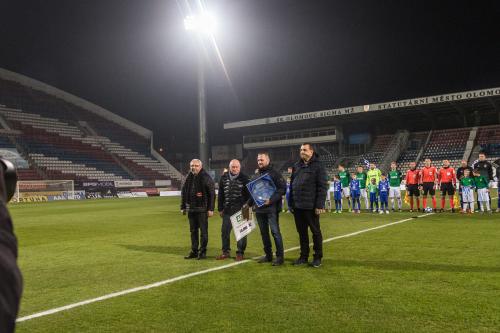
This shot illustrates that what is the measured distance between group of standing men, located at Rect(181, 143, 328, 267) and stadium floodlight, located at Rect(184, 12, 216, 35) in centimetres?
1963

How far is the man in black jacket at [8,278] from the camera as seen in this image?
1004 millimetres

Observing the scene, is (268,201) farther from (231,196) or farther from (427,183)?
(427,183)

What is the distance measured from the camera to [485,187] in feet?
54.7

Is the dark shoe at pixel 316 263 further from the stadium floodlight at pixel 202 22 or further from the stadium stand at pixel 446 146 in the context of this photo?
the stadium stand at pixel 446 146

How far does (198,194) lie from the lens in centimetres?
895

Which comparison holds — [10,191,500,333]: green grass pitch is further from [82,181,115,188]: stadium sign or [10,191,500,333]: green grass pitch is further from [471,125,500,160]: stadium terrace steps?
[471,125,500,160]: stadium terrace steps

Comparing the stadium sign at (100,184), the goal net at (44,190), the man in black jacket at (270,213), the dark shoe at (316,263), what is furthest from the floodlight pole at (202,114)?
the stadium sign at (100,184)

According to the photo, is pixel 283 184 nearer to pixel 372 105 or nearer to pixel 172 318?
pixel 172 318

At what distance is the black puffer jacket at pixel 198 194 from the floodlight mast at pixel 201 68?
1417cm

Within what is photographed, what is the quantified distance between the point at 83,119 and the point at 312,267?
2291 inches

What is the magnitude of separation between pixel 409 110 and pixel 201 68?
28962 mm

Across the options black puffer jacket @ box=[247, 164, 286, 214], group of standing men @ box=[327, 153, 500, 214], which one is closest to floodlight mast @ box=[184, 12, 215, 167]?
group of standing men @ box=[327, 153, 500, 214]

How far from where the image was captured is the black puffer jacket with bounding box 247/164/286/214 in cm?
809

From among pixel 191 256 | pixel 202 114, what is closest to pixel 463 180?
pixel 191 256
